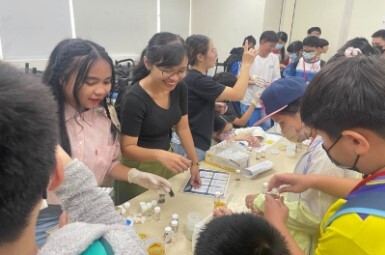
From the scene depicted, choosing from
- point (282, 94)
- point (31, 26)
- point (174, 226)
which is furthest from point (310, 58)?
point (31, 26)

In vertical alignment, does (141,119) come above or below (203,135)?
above

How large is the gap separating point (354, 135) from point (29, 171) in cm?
67

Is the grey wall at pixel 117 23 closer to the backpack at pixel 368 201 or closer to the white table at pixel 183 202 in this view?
the white table at pixel 183 202

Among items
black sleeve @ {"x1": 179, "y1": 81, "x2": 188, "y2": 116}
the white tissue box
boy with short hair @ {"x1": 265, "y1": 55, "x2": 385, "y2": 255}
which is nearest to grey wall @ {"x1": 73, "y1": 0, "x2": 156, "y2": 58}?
black sleeve @ {"x1": 179, "y1": 81, "x2": 188, "y2": 116}

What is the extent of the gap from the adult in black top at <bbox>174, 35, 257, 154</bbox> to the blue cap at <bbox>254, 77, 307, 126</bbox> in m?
0.61

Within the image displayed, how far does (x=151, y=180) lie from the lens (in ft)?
4.21

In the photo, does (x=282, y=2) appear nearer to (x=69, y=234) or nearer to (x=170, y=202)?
(x=170, y=202)

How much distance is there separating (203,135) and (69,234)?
158 centimetres

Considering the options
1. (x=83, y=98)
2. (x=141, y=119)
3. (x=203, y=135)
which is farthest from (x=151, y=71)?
(x=203, y=135)

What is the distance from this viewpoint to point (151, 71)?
148 centimetres

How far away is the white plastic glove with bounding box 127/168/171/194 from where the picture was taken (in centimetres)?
129

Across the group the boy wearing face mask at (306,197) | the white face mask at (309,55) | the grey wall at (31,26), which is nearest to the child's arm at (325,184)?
the boy wearing face mask at (306,197)

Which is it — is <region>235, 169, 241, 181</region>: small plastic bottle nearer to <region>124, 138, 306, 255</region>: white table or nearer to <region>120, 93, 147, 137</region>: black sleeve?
<region>124, 138, 306, 255</region>: white table

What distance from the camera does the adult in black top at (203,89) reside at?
189 centimetres
